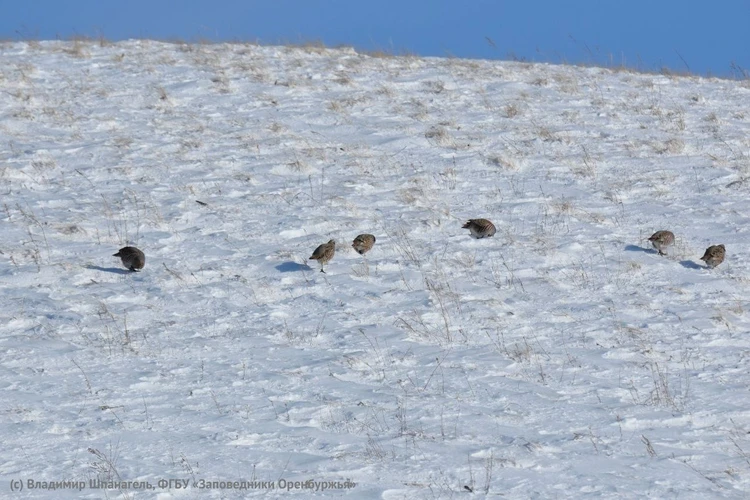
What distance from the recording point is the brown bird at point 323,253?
8.23 m

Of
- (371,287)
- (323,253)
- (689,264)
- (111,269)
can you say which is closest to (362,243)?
(323,253)

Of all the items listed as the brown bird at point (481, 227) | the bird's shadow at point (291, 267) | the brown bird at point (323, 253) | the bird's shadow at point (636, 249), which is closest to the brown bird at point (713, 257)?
the bird's shadow at point (636, 249)

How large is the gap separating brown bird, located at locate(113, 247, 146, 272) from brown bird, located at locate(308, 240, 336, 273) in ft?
5.28

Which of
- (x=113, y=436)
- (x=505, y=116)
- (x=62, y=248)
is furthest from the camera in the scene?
(x=505, y=116)

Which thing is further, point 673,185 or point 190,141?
point 190,141

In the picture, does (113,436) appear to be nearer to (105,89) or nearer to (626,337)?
(626,337)

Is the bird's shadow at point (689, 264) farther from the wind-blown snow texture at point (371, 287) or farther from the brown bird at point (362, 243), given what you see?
the brown bird at point (362, 243)

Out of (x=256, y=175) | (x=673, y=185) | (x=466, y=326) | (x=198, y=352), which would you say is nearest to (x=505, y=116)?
(x=673, y=185)

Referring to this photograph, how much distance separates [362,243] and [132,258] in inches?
88.1

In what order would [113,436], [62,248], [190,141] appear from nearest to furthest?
[113,436] → [62,248] → [190,141]

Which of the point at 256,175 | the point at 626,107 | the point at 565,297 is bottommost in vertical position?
the point at 565,297

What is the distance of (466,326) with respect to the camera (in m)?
7.15

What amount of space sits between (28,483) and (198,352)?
6.64 ft

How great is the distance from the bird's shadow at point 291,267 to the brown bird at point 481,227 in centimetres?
192
